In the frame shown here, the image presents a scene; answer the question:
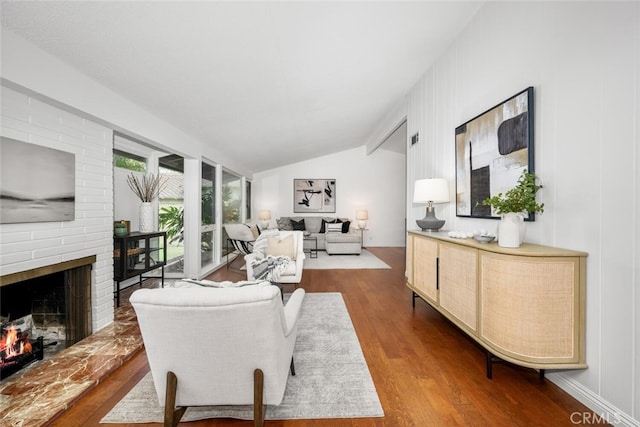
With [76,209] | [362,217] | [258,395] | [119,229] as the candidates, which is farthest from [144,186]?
[362,217]

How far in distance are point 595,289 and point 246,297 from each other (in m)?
1.98

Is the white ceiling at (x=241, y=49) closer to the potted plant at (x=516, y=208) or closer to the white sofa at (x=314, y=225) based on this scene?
the potted plant at (x=516, y=208)

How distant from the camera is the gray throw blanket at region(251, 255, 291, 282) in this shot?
3.20 metres

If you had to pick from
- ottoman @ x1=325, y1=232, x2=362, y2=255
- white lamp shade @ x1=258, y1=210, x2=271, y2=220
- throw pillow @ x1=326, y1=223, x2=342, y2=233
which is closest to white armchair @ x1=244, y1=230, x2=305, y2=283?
ottoman @ x1=325, y1=232, x2=362, y2=255

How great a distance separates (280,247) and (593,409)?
3292 millimetres

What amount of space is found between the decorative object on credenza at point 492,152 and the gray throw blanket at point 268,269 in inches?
86.8

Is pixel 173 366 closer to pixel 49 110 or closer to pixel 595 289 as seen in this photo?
pixel 49 110

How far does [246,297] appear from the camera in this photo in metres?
1.14

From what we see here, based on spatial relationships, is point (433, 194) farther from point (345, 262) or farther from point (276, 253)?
point (345, 262)

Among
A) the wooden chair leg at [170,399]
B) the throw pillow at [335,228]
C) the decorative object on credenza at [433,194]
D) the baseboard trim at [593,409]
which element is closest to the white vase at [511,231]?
the baseboard trim at [593,409]

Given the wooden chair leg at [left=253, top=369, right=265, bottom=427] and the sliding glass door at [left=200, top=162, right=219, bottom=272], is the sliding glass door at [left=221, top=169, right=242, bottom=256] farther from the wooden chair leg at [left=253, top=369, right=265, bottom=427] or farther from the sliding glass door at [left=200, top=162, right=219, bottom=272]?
the wooden chair leg at [left=253, top=369, right=265, bottom=427]

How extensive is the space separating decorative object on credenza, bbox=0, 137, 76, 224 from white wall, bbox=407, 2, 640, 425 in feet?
12.1

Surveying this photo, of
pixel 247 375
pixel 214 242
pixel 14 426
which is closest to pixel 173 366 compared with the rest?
pixel 247 375

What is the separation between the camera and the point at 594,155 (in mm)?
1511
